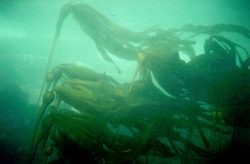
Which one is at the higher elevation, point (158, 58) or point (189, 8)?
point (158, 58)

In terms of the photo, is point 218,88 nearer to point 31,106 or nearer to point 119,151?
point 119,151

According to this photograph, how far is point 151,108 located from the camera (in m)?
1.98

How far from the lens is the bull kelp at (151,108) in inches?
70.8

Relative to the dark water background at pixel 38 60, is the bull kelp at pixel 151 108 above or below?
above

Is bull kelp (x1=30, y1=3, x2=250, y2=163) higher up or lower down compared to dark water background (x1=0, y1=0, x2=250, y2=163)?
higher up

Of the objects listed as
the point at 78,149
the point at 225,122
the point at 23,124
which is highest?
the point at 225,122

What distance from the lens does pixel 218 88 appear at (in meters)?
2.18

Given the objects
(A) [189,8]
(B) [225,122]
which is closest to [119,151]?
(B) [225,122]

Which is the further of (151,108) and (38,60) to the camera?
(38,60)

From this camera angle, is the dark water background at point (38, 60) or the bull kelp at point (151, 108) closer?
the bull kelp at point (151, 108)

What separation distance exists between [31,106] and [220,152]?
43.2 feet

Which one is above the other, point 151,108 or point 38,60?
point 151,108

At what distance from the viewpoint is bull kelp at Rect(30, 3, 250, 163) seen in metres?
1.80

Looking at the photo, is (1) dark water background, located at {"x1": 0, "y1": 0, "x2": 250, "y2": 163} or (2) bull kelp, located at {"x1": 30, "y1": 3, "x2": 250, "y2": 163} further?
(1) dark water background, located at {"x1": 0, "y1": 0, "x2": 250, "y2": 163}
